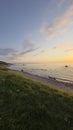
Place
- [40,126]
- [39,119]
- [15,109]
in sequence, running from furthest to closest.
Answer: [15,109]
[39,119]
[40,126]

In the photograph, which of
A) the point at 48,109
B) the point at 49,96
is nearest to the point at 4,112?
the point at 48,109

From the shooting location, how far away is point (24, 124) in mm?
6438

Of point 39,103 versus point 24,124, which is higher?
point 39,103

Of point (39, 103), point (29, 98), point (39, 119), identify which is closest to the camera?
point (39, 119)

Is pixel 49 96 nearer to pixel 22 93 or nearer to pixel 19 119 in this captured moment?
pixel 22 93

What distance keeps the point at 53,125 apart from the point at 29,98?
283 centimetres

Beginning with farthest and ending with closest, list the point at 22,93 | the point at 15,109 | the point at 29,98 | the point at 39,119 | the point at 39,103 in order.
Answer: the point at 22,93 → the point at 29,98 → the point at 39,103 → the point at 15,109 → the point at 39,119

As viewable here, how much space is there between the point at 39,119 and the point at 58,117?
100 cm

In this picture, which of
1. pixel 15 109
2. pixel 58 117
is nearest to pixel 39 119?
pixel 58 117

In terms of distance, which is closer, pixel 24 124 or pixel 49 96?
pixel 24 124

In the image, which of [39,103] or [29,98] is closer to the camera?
[39,103]

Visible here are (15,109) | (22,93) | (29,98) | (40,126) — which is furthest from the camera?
(22,93)

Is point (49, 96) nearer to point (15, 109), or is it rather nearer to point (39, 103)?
point (39, 103)

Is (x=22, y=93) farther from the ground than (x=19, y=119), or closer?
farther from the ground
